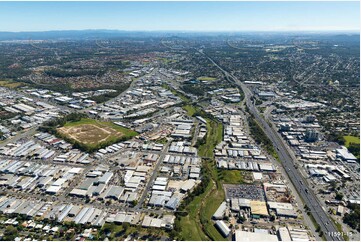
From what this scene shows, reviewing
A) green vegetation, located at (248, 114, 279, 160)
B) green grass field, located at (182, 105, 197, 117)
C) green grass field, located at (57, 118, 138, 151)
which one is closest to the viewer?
green vegetation, located at (248, 114, 279, 160)

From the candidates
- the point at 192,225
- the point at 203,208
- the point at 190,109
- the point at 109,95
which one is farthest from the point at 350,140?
the point at 109,95

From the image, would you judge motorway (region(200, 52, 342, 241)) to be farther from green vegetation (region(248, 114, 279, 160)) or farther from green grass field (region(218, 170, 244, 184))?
green grass field (region(218, 170, 244, 184))

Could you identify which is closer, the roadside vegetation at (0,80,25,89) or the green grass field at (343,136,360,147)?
the green grass field at (343,136,360,147)

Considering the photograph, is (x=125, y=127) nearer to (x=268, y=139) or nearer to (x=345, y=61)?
(x=268, y=139)

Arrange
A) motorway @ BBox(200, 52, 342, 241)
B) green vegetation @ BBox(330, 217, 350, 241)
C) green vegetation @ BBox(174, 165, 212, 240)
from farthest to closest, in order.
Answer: motorway @ BBox(200, 52, 342, 241) < green vegetation @ BBox(174, 165, 212, 240) < green vegetation @ BBox(330, 217, 350, 241)

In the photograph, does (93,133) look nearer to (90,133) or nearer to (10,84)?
(90,133)

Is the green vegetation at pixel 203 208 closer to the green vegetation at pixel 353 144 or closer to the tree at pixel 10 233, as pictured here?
the tree at pixel 10 233

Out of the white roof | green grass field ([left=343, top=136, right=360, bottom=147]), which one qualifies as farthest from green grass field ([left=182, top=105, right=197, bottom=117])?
the white roof

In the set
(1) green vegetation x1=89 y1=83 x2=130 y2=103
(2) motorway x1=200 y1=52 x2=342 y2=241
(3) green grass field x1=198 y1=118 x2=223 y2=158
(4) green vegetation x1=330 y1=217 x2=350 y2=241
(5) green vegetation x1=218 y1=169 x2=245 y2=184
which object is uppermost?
(1) green vegetation x1=89 y1=83 x2=130 y2=103

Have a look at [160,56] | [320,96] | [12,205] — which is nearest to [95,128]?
[12,205]

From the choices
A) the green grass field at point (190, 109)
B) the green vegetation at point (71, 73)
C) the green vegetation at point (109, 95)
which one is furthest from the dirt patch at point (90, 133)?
the green vegetation at point (71, 73)
